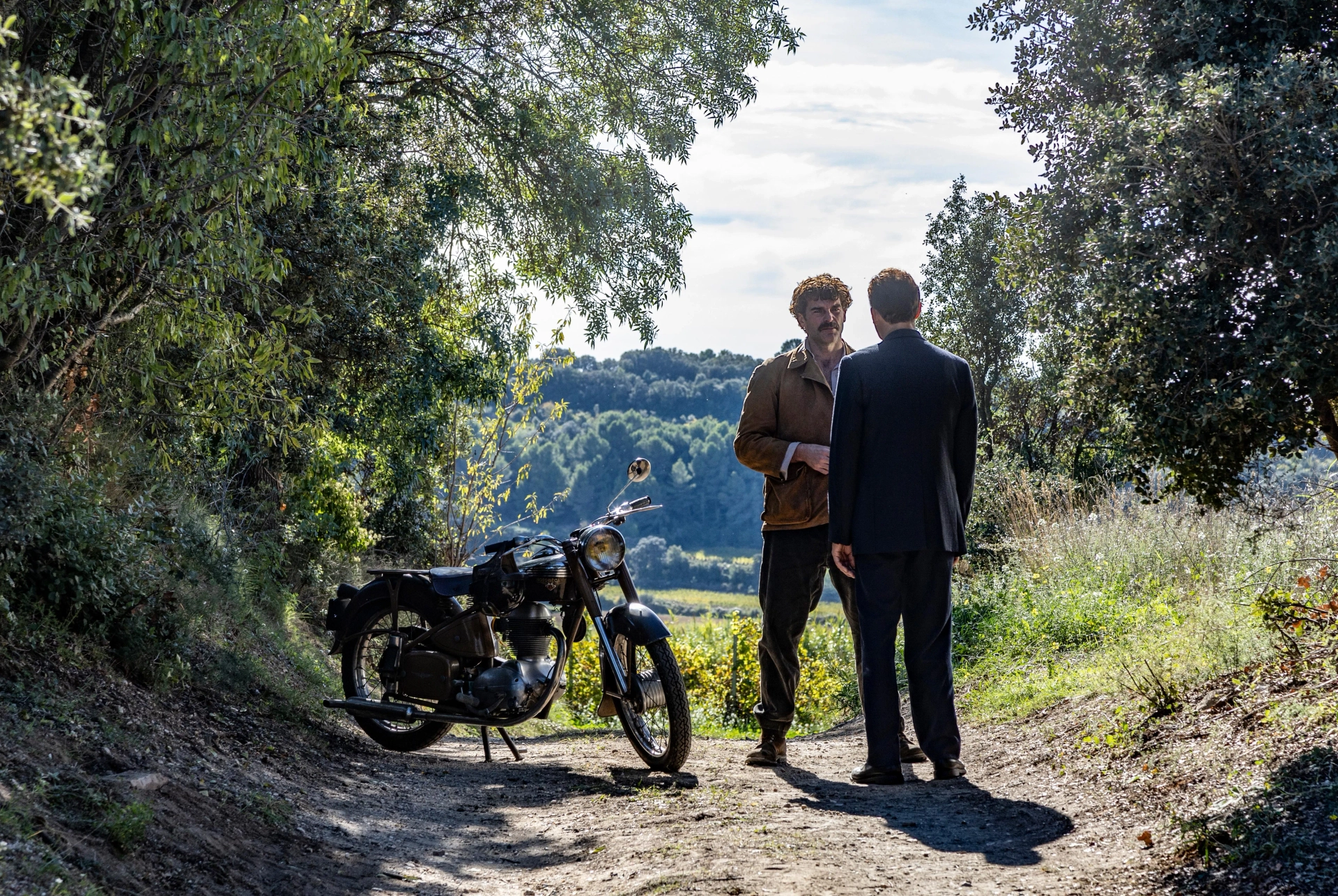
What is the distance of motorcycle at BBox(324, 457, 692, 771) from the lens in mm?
5727

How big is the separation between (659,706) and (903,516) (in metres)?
1.58

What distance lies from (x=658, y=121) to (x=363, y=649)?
7.05m

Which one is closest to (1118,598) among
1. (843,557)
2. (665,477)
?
(843,557)

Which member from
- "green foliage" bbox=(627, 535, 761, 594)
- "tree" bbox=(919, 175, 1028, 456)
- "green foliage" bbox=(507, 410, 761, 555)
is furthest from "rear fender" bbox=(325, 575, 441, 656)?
"green foliage" bbox=(627, 535, 761, 594)

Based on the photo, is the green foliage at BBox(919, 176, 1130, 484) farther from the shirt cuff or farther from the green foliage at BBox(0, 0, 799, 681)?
the shirt cuff

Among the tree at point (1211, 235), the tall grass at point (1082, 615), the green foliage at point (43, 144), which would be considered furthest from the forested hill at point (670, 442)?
the green foliage at point (43, 144)

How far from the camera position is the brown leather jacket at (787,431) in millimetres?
5875

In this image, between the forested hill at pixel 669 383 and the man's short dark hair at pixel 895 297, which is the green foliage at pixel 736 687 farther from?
the forested hill at pixel 669 383

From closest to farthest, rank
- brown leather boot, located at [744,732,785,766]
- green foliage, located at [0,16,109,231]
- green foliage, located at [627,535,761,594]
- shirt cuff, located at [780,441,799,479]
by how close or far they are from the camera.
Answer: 1. green foliage, located at [0,16,109,231]
2. shirt cuff, located at [780,441,799,479]
3. brown leather boot, located at [744,732,785,766]
4. green foliage, located at [627,535,761,594]

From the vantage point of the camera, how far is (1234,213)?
425 centimetres

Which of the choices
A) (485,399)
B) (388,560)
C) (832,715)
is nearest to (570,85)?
(485,399)

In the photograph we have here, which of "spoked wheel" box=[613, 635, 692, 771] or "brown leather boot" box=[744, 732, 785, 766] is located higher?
"spoked wheel" box=[613, 635, 692, 771]

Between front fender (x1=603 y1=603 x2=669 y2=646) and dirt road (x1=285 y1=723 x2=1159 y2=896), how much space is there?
69 centimetres

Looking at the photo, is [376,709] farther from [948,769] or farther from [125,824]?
[948,769]
